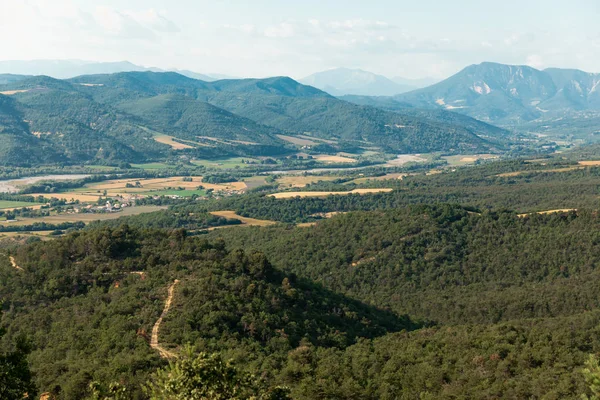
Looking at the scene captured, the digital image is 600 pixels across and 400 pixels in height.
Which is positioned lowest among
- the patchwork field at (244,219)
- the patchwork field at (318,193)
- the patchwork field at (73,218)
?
the patchwork field at (73,218)

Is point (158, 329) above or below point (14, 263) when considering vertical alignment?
below

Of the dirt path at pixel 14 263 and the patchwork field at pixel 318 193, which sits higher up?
the dirt path at pixel 14 263

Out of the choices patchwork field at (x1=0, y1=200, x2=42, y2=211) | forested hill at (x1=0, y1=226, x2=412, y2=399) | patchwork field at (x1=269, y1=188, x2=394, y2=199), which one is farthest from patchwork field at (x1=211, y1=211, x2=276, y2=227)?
forested hill at (x1=0, y1=226, x2=412, y2=399)

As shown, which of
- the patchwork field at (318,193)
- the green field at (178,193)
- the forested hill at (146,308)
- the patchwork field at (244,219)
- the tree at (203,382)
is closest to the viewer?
the tree at (203,382)

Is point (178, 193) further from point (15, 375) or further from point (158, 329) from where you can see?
point (15, 375)

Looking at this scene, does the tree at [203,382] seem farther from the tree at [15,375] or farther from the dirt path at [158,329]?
the dirt path at [158,329]

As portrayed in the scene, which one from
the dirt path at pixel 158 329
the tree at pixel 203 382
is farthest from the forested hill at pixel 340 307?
the tree at pixel 203 382

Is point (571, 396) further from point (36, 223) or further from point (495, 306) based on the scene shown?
point (36, 223)

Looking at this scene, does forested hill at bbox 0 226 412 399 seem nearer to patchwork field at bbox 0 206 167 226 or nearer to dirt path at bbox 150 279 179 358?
dirt path at bbox 150 279 179 358

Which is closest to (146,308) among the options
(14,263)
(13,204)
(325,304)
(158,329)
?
(158,329)
